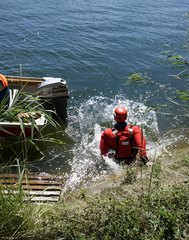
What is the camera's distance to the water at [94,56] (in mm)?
8620

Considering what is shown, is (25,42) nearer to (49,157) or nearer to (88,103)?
(88,103)

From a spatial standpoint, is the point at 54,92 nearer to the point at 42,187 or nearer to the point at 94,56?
the point at 42,187

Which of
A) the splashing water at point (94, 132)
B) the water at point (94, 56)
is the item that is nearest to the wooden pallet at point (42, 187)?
the splashing water at point (94, 132)

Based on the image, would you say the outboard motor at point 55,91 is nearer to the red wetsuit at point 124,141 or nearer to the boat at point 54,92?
the boat at point 54,92

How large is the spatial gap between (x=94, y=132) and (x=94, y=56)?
5104mm

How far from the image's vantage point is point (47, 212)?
11.9ft

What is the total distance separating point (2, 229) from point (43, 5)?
16990 mm

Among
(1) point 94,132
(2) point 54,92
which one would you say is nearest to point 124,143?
(1) point 94,132

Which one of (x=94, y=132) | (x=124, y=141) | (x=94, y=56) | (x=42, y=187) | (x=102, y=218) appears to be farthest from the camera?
(x=94, y=56)

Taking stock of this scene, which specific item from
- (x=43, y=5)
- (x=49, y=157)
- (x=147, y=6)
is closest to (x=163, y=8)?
(x=147, y=6)

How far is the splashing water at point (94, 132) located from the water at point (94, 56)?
21mm

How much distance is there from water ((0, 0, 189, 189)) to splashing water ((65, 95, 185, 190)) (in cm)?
2

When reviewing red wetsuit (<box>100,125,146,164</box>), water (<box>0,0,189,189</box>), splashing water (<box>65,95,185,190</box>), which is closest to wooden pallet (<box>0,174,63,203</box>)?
splashing water (<box>65,95,185,190</box>)

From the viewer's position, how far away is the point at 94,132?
882 centimetres
